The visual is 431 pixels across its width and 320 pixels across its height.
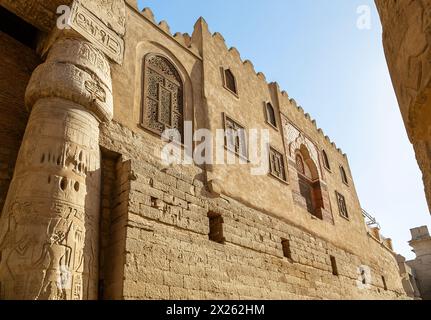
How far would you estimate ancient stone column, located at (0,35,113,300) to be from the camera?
347 cm

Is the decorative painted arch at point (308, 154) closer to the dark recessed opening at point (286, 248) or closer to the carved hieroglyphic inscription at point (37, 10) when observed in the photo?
the dark recessed opening at point (286, 248)

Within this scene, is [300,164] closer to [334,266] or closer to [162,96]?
[334,266]

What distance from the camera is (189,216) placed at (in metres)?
5.62

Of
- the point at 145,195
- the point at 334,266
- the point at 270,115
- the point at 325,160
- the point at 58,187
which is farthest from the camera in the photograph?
the point at 325,160

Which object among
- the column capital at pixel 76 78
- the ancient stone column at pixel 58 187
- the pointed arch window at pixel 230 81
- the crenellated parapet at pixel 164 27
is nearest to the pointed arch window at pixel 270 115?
the pointed arch window at pixel 230 81

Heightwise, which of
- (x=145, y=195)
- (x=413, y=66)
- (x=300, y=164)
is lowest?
(x=413, y=66)

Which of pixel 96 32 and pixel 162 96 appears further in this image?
pixel 162 96

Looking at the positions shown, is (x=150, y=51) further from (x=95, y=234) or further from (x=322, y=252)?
(x=322, y=252)

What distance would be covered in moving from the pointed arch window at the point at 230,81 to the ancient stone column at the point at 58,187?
14.2 feet

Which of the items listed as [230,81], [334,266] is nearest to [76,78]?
[230,81]

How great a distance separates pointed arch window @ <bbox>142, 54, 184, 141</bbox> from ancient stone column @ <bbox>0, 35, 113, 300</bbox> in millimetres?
1217

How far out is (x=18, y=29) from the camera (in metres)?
5.80

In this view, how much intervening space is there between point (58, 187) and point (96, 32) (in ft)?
9.93

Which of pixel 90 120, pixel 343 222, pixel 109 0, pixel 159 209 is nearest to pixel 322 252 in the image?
pixel 343 222
